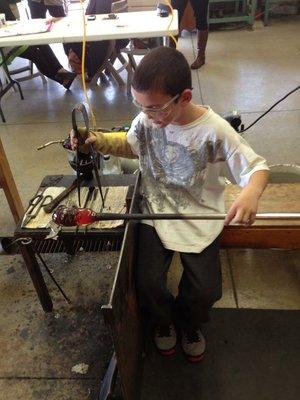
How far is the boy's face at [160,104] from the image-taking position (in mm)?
1027

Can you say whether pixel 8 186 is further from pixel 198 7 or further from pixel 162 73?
pixel 198 7

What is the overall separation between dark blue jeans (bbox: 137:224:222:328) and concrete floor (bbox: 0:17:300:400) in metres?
0.36

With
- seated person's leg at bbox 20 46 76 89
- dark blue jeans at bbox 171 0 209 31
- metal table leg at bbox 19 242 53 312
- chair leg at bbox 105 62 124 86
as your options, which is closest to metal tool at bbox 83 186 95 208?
metal table leg at bbox 19 242 53 312

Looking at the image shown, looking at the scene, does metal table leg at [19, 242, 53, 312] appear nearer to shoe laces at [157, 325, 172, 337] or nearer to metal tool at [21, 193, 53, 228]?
metal tool at [21, 193, 53, 228]

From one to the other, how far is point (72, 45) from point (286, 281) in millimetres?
3008

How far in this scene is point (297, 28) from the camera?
16.4 ft

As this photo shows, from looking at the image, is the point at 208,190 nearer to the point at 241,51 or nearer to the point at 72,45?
the point at 72,45

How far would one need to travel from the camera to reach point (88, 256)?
1.92m

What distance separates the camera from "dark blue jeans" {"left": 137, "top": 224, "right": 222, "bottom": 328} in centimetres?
121

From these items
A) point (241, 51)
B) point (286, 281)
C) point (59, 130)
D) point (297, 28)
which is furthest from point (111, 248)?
point (297, 28)

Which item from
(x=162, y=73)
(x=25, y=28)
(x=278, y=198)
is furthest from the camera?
(x=25, y=28)

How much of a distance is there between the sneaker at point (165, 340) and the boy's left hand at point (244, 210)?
0.62 meters

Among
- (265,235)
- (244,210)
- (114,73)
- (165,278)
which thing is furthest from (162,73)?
(114,73)

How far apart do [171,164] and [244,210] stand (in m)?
0.34
